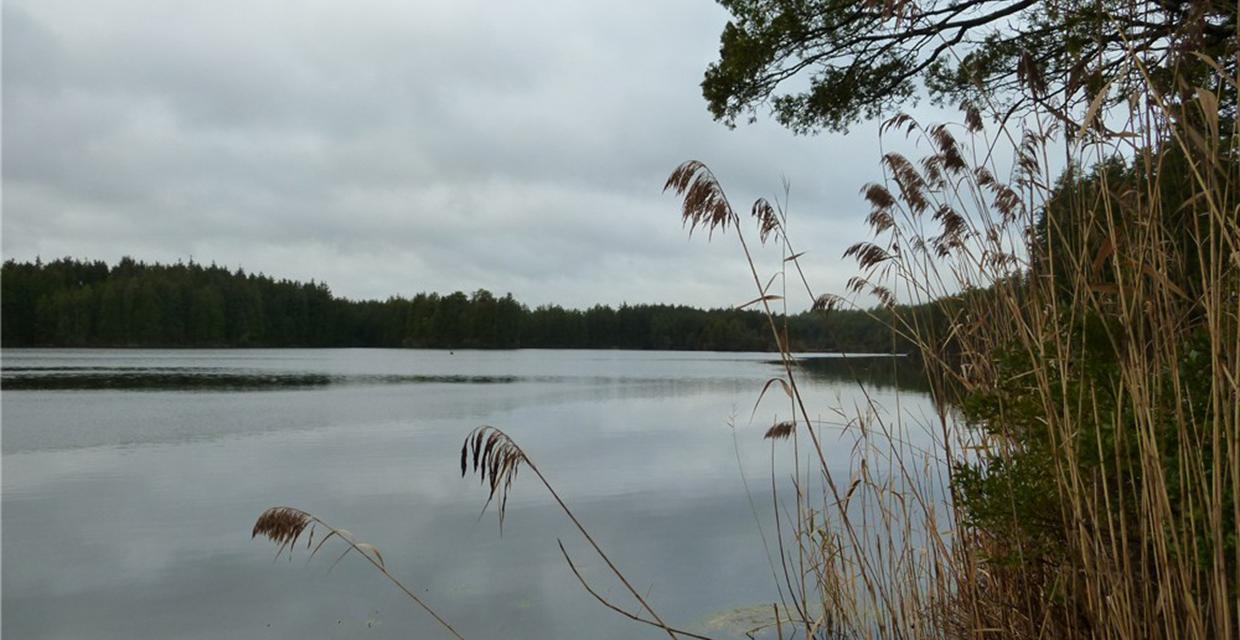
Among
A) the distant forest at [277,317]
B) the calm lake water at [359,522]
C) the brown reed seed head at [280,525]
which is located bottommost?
the calm lake water at [359,522]

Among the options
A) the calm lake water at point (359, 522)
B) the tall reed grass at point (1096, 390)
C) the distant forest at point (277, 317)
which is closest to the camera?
the tall reed grass at point (1096, 390)

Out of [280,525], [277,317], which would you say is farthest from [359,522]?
[277,317]

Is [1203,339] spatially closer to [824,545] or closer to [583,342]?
[824,545]

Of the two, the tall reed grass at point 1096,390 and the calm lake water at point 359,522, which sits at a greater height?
the tall reed grass at point 1096,390

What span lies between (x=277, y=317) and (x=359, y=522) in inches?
3207

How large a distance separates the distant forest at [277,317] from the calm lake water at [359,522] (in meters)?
48.1

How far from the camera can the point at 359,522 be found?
652 centimetres

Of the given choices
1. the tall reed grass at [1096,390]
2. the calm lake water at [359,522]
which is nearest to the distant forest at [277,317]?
the calm lake water at [359,522]

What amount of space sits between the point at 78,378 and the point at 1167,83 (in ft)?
87.7

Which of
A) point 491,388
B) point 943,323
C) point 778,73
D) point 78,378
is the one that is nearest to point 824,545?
point 943,323

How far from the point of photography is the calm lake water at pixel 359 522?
15.2 feet

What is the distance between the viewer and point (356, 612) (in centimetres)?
464

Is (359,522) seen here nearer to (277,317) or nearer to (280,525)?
(280,525)

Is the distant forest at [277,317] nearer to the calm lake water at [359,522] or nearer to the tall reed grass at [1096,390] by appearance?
the calm lake water at [359,522]
